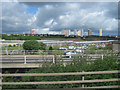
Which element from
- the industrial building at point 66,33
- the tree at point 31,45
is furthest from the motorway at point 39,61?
the industrial building at point 66,33

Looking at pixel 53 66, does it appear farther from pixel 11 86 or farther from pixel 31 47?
pixel 31 47

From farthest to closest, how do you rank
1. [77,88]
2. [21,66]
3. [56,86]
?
[21,66] < [56,86] < [77,88]

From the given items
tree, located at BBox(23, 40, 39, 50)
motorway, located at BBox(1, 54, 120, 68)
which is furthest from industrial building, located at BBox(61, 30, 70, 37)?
motorway, located at BBox(1, 54, 120, 68)

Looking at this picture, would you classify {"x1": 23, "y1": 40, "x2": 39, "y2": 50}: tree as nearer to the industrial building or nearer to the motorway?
the motorway

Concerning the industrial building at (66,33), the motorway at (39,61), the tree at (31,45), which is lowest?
the motorway at (39,61)

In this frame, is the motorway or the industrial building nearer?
the motorway

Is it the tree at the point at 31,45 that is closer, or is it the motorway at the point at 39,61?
the motorway at the point at 39,61

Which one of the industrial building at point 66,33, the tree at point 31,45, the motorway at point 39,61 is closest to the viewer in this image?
the motorway at point 39,61

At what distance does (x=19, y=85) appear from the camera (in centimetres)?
438

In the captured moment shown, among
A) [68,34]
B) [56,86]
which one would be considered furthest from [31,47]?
[56,86]

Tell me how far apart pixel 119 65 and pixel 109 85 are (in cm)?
112

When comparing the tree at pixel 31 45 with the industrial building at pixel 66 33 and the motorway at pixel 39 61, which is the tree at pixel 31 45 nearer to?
the motorway at pixel 39 61

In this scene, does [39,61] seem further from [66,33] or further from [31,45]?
[66,33]

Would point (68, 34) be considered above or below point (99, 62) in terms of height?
above
